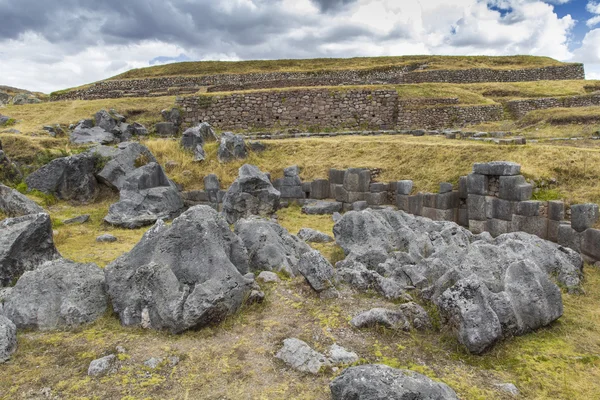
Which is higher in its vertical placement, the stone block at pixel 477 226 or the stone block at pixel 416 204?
the stone block at pixel 416 204

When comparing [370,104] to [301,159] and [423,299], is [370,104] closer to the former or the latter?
[301,159]

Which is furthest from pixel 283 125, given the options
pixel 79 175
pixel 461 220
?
pixel 461 220

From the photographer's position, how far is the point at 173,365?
580 centimetres

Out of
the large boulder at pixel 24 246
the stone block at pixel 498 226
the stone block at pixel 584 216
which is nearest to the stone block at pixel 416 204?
the stone block at pixel 498 226

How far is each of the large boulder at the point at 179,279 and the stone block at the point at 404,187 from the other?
858 centimetres

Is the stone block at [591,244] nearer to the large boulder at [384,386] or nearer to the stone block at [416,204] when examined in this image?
the stone block at [416,204]

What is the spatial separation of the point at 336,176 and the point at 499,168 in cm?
610

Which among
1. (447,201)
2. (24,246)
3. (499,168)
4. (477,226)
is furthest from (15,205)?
(499,168)

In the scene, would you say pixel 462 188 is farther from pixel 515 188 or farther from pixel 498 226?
pixel 515 188

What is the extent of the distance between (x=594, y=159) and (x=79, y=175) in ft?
54.2

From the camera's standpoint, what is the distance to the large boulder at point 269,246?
29.6 feet

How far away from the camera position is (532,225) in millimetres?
11828

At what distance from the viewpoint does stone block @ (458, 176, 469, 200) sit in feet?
45.1

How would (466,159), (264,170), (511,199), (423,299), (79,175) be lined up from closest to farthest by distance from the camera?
1. (423,299)
2. (511,199)
3. (466,159)
4. (79,175)
5. (264,170)
